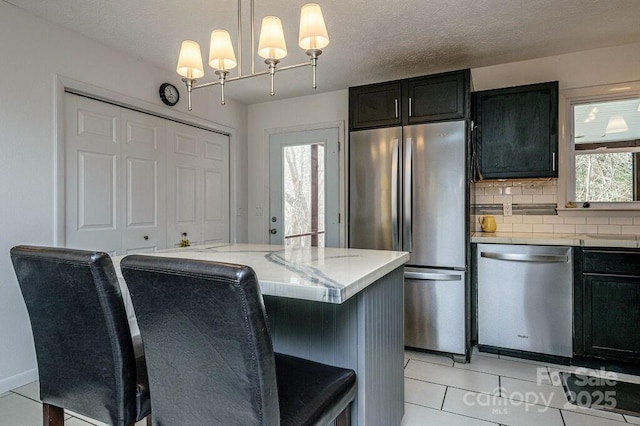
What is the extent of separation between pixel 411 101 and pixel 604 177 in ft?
5.72

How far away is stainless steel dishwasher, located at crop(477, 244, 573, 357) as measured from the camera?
2.64m

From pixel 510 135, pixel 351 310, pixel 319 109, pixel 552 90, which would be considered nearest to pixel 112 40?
pixel 319 109

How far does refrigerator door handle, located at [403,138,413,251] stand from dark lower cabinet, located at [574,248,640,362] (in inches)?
46.5

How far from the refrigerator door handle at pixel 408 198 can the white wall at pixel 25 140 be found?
8.00 feet

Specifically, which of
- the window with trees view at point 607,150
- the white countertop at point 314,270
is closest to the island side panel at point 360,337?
the white countertop at point 314,270

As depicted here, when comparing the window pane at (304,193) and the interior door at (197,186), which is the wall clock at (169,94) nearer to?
the interior door at (197,186)

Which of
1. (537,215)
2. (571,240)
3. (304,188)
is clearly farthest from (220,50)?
(537,215)

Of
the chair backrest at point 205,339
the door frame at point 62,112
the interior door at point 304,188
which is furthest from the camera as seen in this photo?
the interior door at point 304,188

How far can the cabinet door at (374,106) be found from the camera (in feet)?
10.0

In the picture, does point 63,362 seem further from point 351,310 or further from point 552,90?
point 552,90

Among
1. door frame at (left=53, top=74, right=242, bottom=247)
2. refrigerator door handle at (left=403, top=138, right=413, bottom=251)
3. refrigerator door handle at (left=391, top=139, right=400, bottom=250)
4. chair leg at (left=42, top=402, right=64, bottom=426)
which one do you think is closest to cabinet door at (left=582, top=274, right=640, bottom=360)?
refrigerator door handle at (left=403, top=138, right=413, bottom=251)

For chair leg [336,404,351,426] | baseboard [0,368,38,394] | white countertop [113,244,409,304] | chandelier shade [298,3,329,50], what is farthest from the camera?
baseboard [0,368,38,394]

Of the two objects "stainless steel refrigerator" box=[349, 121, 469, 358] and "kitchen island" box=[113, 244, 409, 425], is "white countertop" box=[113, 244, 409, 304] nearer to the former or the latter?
"kitchen island" box=[113, 244, 409, 425]

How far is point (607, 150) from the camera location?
3037 millimetres
